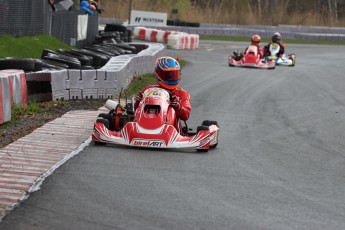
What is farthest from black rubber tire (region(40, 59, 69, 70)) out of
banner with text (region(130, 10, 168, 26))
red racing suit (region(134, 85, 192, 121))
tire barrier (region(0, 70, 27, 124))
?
banner with text (region(130, 10, 168, 26))

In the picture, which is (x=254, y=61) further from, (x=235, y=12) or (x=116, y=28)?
(x=235, y=12)

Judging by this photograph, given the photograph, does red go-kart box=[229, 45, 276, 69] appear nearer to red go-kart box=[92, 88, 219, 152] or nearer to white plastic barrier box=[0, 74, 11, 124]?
white plastic barrier box=[0, 74, 11, 124]

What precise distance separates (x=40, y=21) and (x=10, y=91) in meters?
10.7

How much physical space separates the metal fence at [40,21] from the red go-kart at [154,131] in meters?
9.31

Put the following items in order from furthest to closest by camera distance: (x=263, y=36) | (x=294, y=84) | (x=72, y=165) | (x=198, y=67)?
(x=263, y=36) < (x=198, y=67) < (x=294, y=84) < (x=72, y=165)

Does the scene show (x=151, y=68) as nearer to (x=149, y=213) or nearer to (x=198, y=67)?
(x=198, y=67)

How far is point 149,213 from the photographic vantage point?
667 cm

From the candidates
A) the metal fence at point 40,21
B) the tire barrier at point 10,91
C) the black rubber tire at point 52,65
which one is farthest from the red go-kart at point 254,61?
the tire barrier at point 10,91

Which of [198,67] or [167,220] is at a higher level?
[167,220]

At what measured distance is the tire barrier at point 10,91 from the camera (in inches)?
441

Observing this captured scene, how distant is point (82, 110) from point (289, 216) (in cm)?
657

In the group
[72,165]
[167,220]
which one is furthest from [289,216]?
[72,165]

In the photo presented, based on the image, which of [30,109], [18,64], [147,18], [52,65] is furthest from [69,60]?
[147,18]

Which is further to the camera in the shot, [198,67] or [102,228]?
[198,67]
